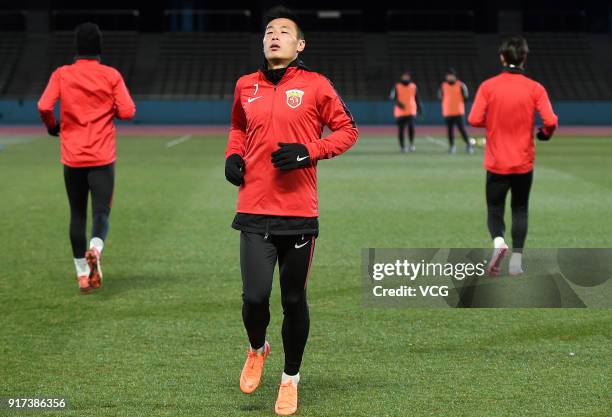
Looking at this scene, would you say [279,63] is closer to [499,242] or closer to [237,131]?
[237,131]

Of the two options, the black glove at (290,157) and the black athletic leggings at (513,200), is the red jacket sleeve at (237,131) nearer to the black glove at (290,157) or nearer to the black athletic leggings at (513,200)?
the black glove at (290,157)

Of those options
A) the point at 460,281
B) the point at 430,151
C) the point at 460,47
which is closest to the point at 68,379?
the point at 460,281

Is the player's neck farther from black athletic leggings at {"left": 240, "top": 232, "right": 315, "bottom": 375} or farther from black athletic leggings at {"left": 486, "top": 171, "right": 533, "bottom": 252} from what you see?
black athletic leggings at {"left": 486, "top": 171, "right": 533, "bottom": 252}

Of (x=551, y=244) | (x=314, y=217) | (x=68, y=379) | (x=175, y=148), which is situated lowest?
(x=175, y=148)

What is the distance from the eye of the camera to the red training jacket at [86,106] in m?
9.37

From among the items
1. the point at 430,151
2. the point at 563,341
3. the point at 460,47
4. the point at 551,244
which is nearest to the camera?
the point at 563,341

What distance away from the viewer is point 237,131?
6227 mm

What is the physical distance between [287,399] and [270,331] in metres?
2.12

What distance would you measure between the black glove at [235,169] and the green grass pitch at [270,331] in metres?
1.16

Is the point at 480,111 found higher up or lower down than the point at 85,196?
higher up

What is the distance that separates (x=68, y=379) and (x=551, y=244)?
23.4ft

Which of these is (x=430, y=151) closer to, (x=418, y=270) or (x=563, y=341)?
(x=418, y=270)

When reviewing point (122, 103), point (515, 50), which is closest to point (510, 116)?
point (515, 50)

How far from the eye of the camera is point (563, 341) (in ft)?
25.5
